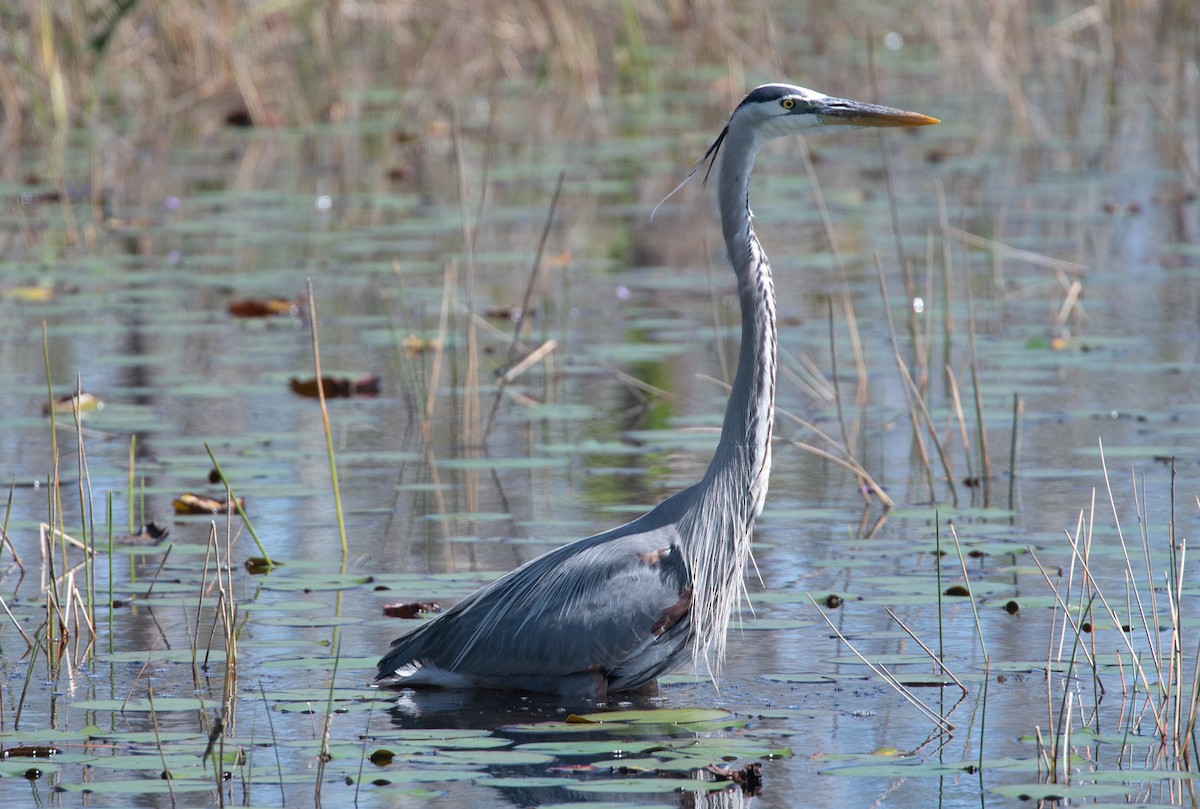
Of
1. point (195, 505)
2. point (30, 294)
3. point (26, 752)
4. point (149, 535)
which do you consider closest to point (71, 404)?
point (195, 505)

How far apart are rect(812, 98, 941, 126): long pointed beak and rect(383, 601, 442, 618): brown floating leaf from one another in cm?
170

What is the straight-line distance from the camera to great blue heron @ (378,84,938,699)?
4586 millimetres

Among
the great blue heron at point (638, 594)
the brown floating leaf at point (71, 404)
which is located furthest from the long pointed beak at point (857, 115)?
the brown floating leaf at point (71, 404)

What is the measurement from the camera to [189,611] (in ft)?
17.3

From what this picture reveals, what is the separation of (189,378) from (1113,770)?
5140 millimetres

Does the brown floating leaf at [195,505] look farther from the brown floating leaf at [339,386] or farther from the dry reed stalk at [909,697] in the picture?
the dry reed stalk at [909,697]

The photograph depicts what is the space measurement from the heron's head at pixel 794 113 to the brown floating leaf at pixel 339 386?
3155 mm

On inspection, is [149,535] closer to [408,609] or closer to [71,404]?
[408,609]

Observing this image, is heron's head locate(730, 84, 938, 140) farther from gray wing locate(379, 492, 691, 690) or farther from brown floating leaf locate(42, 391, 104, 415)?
brown floating leaf locate(42, 391, 104, 415)

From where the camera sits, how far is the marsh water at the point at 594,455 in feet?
13.4

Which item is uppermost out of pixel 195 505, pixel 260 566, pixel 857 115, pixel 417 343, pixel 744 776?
pixel 857 115

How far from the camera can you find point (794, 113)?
5016mm

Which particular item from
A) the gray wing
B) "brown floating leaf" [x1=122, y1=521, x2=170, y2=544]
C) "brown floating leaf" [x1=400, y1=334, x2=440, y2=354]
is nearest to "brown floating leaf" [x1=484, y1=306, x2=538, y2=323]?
"brown floating leaf" [x1=400, y1=334, x2=440, y2=354]

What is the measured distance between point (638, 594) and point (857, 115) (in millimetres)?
1462
